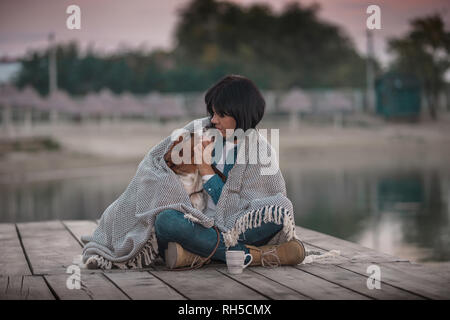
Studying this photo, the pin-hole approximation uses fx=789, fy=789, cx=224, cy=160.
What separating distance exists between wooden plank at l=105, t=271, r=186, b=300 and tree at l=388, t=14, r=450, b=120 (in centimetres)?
3250

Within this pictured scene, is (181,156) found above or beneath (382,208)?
above

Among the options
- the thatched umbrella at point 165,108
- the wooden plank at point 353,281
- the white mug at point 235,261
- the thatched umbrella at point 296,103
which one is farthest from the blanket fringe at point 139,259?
the thatched umbrella at point 296,103

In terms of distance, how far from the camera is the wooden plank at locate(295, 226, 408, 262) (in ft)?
12.4

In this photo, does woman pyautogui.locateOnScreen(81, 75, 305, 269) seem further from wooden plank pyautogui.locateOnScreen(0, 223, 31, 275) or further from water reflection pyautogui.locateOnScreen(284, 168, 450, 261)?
water reflection pyautogui.locateOnScreen(284, 168, 450, 261)

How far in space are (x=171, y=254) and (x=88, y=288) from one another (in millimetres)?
499

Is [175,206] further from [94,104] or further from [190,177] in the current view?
[94,104]

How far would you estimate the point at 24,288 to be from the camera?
3119 mm

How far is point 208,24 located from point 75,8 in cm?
4268

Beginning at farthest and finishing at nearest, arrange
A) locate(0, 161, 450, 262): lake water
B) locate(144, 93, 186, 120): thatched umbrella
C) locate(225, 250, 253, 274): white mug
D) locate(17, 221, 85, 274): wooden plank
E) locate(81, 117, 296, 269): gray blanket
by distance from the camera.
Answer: locate(144, 93, 186, 120): thatched umbrella < locate(0, 161, 450, 262): lake water < locate(17, 221, 85, 274): wooden plank < locate(81, 117, 296, 269): gray blanket < locate(225, 250, 253, 274): white mug

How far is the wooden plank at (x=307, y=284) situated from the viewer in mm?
2928

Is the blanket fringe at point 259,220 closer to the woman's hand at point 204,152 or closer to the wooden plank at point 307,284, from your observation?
the wooden plank at point 307,284

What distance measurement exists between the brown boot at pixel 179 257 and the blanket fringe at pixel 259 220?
0.51 ft

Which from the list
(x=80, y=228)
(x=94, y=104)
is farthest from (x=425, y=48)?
(x=80, y=228)

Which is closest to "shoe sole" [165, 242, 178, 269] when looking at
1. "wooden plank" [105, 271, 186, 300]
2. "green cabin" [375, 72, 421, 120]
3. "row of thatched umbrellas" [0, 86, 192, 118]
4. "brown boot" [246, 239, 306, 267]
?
"wooden plank" [105, 271, 186, 300]
